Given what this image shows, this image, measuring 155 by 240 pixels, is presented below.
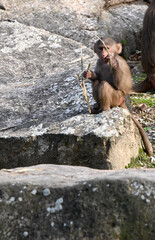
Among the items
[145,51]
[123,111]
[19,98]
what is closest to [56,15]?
[145,51]

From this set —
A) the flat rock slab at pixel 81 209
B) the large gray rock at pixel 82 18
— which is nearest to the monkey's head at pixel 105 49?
the flat rock slab at pixel 81 209

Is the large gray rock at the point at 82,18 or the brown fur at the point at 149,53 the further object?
the large gray rock at the point at 82,18

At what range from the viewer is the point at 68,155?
3.82m

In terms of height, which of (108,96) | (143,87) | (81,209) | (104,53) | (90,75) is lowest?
(143,87)

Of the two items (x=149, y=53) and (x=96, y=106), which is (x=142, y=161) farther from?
(x=149, y=53)

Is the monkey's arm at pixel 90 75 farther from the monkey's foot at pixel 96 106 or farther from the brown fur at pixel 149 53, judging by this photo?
the brown fur at pixel 149 53

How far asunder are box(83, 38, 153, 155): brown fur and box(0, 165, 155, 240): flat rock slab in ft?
7.17

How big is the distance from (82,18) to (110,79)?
363 cm

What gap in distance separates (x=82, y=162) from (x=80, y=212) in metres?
1.87

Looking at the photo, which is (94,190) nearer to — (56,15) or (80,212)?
(80,212)

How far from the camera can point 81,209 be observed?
1.94 m

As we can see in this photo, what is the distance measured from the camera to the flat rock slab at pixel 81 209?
186 centimetres

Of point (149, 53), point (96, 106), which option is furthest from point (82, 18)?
point (96, 106)

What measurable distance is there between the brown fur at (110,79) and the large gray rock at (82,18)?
2882 millimetres
